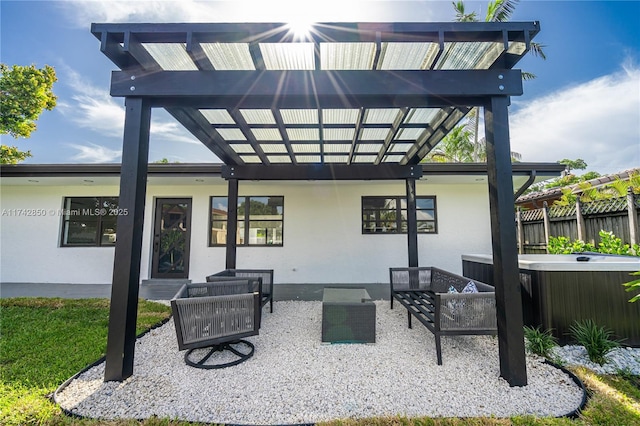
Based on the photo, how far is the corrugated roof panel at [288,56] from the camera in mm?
2396

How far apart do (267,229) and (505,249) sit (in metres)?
6.01

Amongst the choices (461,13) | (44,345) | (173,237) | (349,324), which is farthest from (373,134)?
(461,13)

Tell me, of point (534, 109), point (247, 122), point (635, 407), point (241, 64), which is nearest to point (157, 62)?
point (241, 64)

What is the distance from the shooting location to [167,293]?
20.6 ft

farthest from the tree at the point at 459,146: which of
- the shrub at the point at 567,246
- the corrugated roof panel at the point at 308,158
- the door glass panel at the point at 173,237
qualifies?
the door glass panel at the point at 173,237

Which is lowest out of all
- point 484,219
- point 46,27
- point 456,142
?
point 484,219

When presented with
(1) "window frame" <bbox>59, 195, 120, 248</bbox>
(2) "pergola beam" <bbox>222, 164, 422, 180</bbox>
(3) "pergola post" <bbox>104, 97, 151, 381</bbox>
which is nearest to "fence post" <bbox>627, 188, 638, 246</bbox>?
(2) "pergola beam" <bbox>222, 164, 422, 180</bbox>

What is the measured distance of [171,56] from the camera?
2510mm

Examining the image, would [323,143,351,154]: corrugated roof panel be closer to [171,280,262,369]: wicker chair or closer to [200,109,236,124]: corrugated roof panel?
[200,109,236,124]: corrugated roof panel

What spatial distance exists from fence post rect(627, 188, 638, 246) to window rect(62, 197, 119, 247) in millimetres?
11661

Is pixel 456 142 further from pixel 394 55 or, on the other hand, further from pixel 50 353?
pixel 50 353

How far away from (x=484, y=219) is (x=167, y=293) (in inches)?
323

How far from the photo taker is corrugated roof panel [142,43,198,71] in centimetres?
239

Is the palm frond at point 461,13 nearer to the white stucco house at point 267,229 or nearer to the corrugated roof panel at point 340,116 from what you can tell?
the white stucco house at point 267,229
